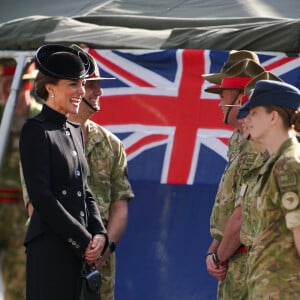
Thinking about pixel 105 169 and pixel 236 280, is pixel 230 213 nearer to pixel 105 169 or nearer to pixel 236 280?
pixel 236 280

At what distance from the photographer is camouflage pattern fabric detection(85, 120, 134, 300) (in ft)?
18.6

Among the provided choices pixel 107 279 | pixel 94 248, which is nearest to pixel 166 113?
pixel 107 279

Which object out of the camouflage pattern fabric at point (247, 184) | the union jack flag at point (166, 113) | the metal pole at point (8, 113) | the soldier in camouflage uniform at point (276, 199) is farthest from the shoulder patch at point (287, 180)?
the metal pole at point (8, 113)

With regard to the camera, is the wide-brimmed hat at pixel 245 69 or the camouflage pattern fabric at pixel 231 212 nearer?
the camouflage pattern fabric at pixel 231 212

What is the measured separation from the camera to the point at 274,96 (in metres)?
4.33

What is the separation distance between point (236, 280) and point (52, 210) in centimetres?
100

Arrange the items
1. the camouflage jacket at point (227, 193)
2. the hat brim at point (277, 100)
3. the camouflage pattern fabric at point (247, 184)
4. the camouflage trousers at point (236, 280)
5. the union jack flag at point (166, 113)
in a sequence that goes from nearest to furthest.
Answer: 1. the hat brim at point (277, 100)
2. the camouflage pattern fabric at point (247, 184)
3. the camouflage trousers at point (236, 280)
4. the camouflage jacket at point (227, 193)
5. the union jack flag at point (166, 113)

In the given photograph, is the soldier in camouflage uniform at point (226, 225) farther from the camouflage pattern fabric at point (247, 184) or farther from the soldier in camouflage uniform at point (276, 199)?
the soldier in camouflage uniform at point (276, 199)

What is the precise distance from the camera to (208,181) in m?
6.67

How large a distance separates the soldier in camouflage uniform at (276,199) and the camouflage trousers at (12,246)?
284 centimetres

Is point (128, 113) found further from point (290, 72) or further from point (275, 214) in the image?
point (275, 214)

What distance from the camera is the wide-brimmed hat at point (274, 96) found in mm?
4312

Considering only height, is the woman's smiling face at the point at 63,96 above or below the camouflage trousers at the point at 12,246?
above

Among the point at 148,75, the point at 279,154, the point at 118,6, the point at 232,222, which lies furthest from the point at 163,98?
the point at 279,154
